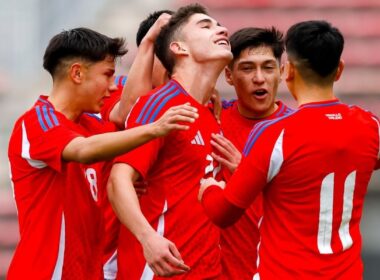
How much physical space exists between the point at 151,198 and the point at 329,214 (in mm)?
876

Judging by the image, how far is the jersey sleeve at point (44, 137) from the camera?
4996 millimetres

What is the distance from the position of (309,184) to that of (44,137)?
119 cm

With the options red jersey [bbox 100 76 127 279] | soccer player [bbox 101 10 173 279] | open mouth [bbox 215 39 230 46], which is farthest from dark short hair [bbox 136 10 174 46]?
red jersey [bbox 100 76 127 279]

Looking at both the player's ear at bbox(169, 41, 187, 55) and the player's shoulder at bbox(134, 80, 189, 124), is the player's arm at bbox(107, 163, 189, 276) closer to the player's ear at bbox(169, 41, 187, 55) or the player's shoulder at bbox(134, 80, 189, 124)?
the player's shoulder at bbox(134, 80, 189, 124)

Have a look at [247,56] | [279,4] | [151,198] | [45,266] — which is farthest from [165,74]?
[279,4]

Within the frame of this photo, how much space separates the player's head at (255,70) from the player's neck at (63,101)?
102 cm

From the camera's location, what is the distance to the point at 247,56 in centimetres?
601

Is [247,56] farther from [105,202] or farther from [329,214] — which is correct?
[329,214]

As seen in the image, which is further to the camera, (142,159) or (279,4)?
(279,4)

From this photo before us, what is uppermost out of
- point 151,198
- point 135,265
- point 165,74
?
point 165,74

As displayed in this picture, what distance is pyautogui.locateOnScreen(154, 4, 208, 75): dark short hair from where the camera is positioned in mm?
5543

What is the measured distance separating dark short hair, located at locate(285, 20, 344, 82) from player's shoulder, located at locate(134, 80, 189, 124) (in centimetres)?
66

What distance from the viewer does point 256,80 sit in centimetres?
595

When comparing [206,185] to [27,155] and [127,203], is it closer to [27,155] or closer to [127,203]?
[127,203]
